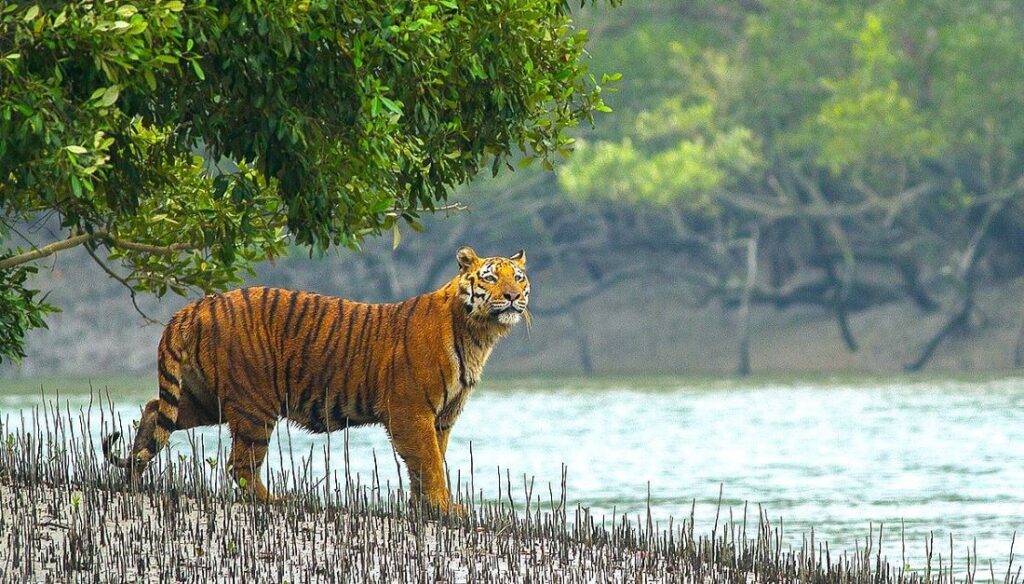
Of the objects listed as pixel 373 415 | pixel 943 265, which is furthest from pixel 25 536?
pixel 943 265

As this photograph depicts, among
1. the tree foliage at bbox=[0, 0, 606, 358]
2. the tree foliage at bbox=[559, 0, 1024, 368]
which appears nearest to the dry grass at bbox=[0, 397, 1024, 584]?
the tree foliage at bbox=[0, 0, 606, 358]

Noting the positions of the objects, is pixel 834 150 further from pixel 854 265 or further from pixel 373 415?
pixel 373 415

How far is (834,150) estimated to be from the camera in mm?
46562

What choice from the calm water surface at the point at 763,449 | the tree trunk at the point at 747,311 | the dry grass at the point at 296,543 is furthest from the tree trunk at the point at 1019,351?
the dry grass at the point at 296,543

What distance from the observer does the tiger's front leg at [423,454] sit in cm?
1273

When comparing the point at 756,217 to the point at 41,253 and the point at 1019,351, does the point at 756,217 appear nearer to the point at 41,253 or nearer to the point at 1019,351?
the point at 1019,351

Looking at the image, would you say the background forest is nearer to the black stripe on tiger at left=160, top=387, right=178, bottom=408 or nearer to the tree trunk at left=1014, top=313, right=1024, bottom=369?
the tree trunk at left=1014, top=313, right=1024, bottom=369

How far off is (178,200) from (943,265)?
38.0 m

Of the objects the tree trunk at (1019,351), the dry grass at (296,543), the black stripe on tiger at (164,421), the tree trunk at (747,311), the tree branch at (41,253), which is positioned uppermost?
the tree trunk at (747,311)

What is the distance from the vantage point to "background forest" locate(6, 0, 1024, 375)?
46625 mm

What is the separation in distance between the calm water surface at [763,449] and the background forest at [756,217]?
580 centimetres

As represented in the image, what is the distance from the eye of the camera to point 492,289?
506 inches

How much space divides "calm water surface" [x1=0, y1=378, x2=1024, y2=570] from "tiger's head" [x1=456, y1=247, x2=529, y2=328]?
1.56m

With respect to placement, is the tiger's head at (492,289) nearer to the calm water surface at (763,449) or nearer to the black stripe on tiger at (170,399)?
the calm water surface at (763,449)
